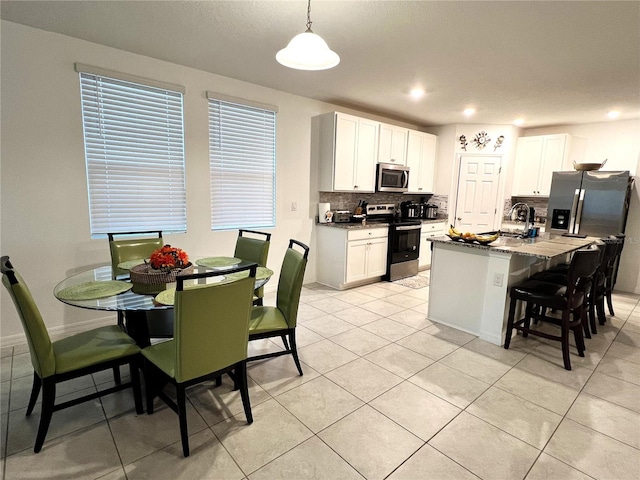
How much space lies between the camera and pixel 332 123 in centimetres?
438

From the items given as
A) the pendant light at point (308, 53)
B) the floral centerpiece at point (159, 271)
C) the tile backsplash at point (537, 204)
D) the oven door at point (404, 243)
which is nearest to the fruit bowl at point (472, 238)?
the oven door at point (404, 243)

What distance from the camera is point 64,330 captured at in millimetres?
3023

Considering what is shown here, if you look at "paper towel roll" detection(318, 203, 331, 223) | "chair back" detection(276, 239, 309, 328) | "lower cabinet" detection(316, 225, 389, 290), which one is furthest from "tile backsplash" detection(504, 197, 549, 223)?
"chair back" detection(276, 239, 309, 328)

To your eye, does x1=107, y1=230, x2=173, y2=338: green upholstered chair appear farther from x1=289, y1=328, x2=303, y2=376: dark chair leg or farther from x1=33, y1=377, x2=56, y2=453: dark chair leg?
x1=289, y1=328, x2=303, y2=376: dark chair leg

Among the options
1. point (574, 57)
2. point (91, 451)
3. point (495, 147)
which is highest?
point (574, 57)

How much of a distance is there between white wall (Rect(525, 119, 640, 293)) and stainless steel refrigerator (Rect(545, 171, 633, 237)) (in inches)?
7.3

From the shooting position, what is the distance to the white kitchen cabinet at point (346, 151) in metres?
4.42

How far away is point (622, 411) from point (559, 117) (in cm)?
447

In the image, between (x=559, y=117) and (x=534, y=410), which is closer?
(x=534, y=410)

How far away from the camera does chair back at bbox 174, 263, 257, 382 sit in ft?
5.12

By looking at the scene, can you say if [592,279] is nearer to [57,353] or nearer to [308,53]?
[308,53]

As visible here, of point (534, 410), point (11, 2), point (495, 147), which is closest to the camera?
point (534, 410)

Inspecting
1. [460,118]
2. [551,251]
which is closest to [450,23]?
[551,251]

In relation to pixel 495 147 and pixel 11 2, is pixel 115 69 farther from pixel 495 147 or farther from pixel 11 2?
pixel 495 147
